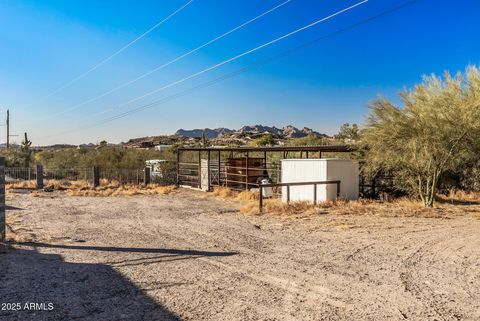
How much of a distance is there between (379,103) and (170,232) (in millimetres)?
10290

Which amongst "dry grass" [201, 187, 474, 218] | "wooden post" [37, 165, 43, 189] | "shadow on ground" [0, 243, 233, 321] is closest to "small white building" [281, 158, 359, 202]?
"dry grass" [201, 187, 474, 218]

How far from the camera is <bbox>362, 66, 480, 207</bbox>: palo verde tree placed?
15289 mm

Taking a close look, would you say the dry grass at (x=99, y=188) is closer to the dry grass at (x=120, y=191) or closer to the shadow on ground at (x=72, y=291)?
the dry grass at (x=120, y=191)

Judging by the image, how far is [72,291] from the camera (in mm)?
6180

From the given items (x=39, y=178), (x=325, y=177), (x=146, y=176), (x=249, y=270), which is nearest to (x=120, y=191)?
(x=146, y=176)

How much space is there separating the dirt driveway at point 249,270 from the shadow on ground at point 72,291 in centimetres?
2

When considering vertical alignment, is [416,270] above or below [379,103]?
below

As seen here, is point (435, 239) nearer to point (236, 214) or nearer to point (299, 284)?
point (299, 284)

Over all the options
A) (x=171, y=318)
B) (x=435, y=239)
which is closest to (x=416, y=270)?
(x=435, y=239)

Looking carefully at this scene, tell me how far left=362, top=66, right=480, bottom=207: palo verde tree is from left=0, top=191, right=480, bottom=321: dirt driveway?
10.2ft

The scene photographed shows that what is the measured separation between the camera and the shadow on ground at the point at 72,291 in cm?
523

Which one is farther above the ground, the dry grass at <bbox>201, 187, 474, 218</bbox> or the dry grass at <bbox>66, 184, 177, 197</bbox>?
the dry grass at <bbox>201, 187, 474, 218</bbox>

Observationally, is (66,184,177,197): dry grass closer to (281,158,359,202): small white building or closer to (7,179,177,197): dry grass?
(7,179,177,197): dry grass

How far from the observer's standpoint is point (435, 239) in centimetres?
992
